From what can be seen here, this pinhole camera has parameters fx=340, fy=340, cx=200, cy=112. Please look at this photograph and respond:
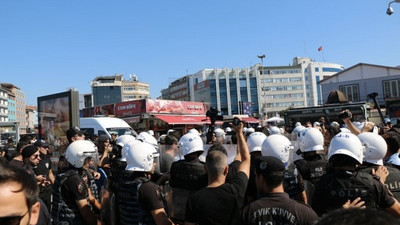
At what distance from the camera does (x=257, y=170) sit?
273 centimetres

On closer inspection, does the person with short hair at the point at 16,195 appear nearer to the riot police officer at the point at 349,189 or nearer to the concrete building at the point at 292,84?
the riot police officer at the point at 349,189

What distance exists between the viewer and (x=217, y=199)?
2.96m

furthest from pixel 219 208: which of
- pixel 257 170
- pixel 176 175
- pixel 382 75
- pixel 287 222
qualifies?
pixel 382 75

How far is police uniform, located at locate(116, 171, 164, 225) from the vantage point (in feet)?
10.8

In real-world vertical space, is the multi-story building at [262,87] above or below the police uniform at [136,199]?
above

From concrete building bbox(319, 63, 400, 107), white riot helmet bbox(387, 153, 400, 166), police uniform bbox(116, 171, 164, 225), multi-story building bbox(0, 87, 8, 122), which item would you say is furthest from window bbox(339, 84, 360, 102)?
multi-story building bbox(0, 87, 8, 122)

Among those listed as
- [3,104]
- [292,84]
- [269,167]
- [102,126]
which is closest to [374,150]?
[269,167]

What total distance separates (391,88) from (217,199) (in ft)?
144

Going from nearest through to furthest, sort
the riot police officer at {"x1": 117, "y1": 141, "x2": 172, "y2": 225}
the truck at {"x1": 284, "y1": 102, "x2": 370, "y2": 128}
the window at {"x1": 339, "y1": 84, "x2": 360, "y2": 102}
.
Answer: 1. the riot police officer at {"x1": 117, "y1": 141, "x2": 172, "y2": 225}
2. the truck at {"x1": 284, "y1": 102, "x2": 370, "y2": 128}
3. the window at {"x1": 339, "y1": 84, "x2": 360, "y2": 102}

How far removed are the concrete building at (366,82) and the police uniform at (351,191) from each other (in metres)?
40.1

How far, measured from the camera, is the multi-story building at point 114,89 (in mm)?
119750

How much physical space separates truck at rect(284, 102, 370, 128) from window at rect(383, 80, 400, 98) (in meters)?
22.1

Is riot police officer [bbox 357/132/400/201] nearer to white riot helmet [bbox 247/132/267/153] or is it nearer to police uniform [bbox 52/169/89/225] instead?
white riot helmet [bbox 247/132/267/153]

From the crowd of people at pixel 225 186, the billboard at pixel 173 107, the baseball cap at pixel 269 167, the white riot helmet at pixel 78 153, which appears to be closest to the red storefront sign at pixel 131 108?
the billboard at pixel 173 107
